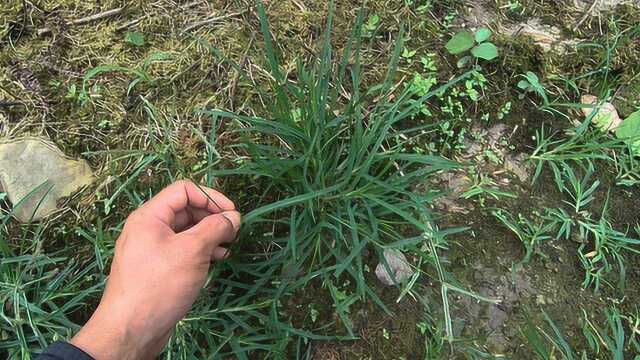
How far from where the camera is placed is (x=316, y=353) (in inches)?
70.0

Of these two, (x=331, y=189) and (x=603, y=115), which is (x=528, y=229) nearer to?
(x=603, y=115)

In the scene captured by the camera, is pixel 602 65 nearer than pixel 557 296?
No

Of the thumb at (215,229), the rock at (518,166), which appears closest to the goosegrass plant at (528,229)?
the rock at (518,166)

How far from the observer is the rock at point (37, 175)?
189 cm

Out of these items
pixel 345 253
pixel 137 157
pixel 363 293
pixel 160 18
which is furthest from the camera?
pixel 160 18

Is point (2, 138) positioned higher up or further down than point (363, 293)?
higher up

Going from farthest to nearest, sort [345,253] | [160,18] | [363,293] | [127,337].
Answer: [160,18], [345,253], [363,293], [127,337]

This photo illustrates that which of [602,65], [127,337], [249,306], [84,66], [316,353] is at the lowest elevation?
[316,353]

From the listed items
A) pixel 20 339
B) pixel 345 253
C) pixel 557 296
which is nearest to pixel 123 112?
pixel 20 339

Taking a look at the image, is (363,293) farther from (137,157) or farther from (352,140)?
(137,157)

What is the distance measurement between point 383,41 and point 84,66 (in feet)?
3.42

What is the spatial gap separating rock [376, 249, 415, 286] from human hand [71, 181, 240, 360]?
1.64 feet

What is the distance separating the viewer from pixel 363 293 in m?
1.65

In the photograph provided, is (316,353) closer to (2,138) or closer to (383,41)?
(383,41)
